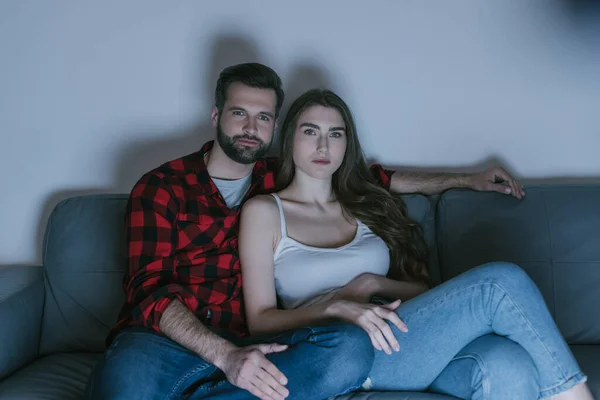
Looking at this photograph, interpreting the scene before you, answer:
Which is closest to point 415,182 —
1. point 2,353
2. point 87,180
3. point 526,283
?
point 526,283

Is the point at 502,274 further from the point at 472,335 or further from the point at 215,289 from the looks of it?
the point at 215,289

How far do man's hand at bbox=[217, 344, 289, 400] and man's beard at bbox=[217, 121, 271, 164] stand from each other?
0.64 meters

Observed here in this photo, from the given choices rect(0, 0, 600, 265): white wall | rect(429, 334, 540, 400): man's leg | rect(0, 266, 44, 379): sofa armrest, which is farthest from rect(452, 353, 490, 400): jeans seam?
rect(0, 266, 44, 379): sofa armrest

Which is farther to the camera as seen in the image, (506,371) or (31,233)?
(31,233)

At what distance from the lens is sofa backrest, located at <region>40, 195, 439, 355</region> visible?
208cm

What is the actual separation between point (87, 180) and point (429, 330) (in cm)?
145

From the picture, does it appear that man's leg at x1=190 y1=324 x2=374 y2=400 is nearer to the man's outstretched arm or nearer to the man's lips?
the man's lips

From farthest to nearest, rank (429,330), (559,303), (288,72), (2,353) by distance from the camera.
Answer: (288,72), (559,303), (2,353), (429,330)

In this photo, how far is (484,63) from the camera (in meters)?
2.36

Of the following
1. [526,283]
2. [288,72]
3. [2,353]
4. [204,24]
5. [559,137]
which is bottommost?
[2,353]

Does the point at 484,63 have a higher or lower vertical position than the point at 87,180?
higher

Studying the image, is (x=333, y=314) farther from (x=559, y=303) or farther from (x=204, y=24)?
(x=204, y=24)

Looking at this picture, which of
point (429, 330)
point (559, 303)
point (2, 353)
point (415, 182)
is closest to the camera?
point (429, 330)

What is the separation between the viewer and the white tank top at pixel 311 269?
185cm
